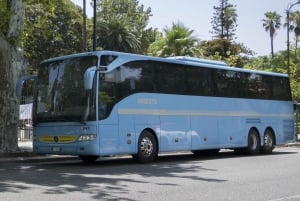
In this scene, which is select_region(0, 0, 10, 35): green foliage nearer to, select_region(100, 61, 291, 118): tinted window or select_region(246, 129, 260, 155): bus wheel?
select_region(100, 61, 291, 118): tinted window

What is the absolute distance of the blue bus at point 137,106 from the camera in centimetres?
1589

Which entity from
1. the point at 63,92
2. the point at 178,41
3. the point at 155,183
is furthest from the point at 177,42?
the point at 155,183

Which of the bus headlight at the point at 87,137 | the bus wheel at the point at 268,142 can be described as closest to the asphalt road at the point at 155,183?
the bus headlight at the point at 87,137

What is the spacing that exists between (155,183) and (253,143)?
1223cm

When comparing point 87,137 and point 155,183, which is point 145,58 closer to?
point 87,137

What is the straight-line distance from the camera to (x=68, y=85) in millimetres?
16141

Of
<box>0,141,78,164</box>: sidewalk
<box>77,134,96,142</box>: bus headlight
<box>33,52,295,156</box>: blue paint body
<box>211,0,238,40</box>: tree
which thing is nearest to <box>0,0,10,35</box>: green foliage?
<box>0,141,78,164</box>: sidewalk

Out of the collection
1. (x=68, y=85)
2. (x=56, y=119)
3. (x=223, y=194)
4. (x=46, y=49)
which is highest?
(x=46, y=49)

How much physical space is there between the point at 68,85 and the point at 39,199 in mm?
7197

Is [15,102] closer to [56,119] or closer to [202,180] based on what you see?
[56,119]

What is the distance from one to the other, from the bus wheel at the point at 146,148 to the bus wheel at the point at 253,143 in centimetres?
654

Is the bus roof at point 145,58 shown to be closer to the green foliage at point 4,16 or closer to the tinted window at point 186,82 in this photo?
the tinted window at point 186,82

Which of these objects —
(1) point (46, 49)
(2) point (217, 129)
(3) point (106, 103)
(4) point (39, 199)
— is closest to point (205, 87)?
(2) point (217, 129)

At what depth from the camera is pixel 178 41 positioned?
139 feet
